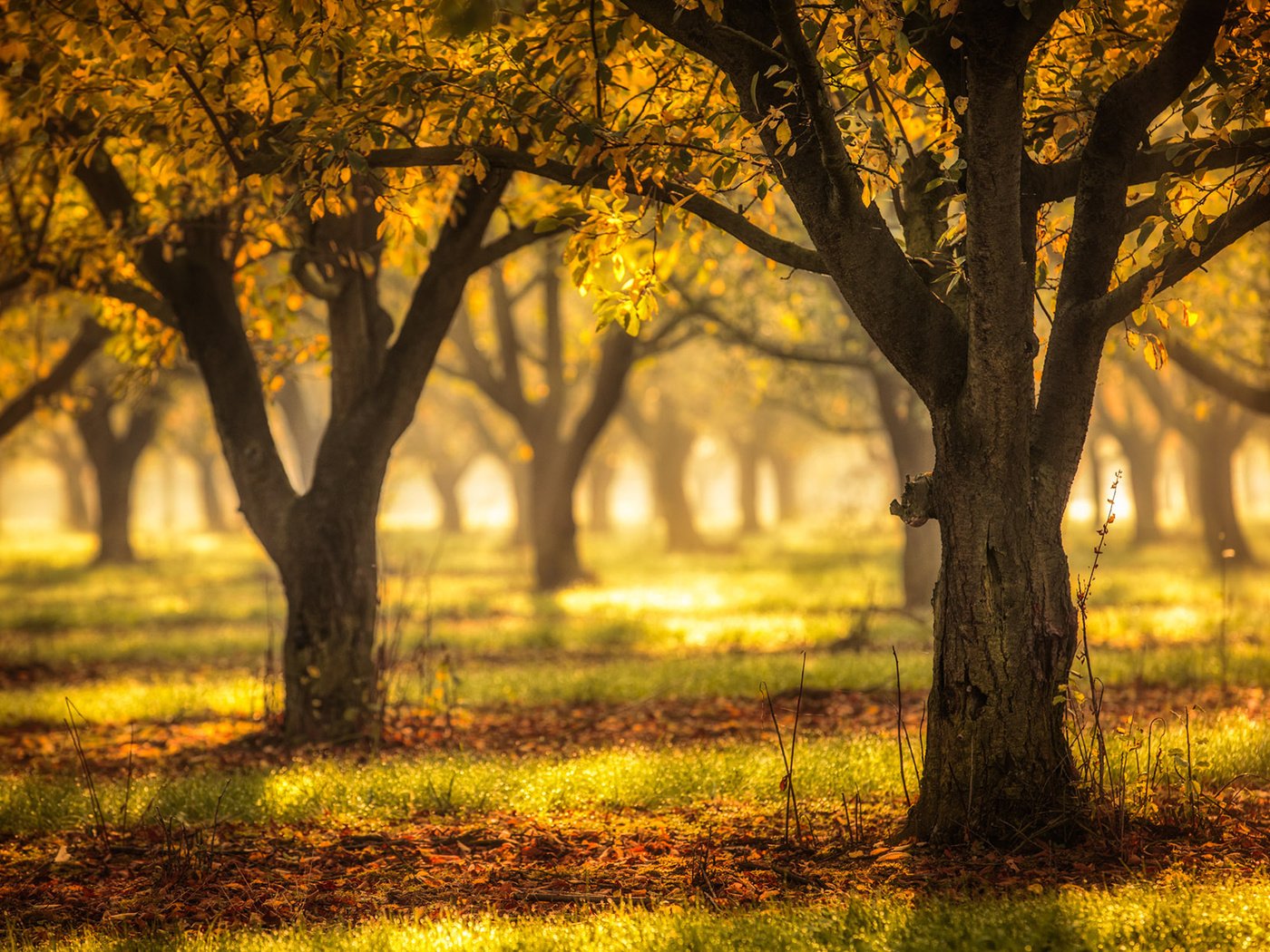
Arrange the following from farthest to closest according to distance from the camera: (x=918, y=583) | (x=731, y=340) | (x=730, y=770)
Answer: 1. (x=731, y=340)
2. (x=918, y=583)
3. (x=730, y=770)

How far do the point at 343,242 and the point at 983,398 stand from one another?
594 cm

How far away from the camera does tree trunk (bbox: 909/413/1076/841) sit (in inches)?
236

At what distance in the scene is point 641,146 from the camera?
6.37 metres

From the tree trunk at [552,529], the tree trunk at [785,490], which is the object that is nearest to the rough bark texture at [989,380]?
the tree trunk at [552,529]

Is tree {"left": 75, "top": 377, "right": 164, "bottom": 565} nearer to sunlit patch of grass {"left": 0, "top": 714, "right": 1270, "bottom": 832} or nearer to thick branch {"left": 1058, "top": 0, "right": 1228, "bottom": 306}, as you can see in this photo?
sunlit patch of grass {"left": 0, "top": 714, "right": 1270, "bottom": 832}

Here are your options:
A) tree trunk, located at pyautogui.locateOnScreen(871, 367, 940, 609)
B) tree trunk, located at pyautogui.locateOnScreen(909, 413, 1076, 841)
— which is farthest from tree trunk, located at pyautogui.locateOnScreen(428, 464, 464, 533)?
tree trunk, located at pyautogui.locateOnScreen(909, 413, 1076, 841)

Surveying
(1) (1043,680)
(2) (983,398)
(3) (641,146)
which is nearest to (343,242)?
(3) (641,146)

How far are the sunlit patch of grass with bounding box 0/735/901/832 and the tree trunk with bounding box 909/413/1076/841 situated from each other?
1367 millimetres

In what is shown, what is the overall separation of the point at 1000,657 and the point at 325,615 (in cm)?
569

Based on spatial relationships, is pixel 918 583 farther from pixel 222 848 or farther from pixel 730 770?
pixel 222 848

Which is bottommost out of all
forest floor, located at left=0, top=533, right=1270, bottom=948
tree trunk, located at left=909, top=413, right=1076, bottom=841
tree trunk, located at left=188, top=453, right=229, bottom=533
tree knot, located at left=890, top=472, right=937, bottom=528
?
forest floor, located at left=0, top=533, right=1270, bottom=948

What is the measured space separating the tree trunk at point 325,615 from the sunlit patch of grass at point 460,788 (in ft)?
3.75

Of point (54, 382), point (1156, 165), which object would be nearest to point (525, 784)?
point (1156, 165)

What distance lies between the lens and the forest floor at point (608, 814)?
520 centimetres
